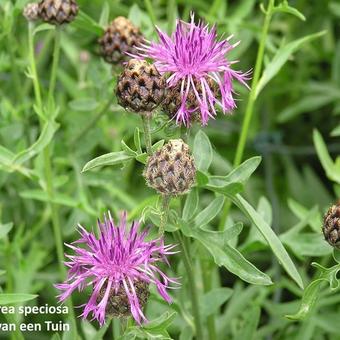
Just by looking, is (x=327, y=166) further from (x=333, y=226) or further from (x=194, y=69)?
(x=194, y=69)

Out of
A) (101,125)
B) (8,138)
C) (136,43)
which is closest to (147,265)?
(136,43)

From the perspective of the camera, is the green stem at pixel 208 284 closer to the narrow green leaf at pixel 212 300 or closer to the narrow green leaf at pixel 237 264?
the narrow green leaf at pixel 212 300

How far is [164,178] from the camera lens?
46.9 inches

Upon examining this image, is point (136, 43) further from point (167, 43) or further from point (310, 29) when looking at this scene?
point (310, 29)

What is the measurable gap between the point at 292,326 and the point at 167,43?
96cm

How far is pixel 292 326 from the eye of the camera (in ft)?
6.61

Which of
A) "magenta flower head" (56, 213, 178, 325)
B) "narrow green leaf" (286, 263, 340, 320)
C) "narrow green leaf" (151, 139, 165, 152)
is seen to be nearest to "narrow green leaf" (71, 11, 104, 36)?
"narrow green leaf" (151, 139, 165, 152)

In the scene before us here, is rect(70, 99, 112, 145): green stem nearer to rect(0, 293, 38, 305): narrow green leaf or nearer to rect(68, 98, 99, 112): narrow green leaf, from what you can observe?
rect(68, 98, 99, 112): narrow green leaf

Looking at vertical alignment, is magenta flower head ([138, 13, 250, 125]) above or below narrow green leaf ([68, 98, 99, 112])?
below

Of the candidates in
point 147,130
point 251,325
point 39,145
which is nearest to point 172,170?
point 147,130

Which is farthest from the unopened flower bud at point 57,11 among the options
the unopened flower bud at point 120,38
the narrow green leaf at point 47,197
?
the narrow green leaf at point 47,197

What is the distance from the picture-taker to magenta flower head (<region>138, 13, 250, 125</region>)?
4.21ft

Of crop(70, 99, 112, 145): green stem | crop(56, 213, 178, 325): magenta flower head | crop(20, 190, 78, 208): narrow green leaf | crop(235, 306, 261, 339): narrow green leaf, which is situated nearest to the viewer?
crop(56, 213, 178, 325): magenta flower head

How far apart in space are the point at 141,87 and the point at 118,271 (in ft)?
0.93
